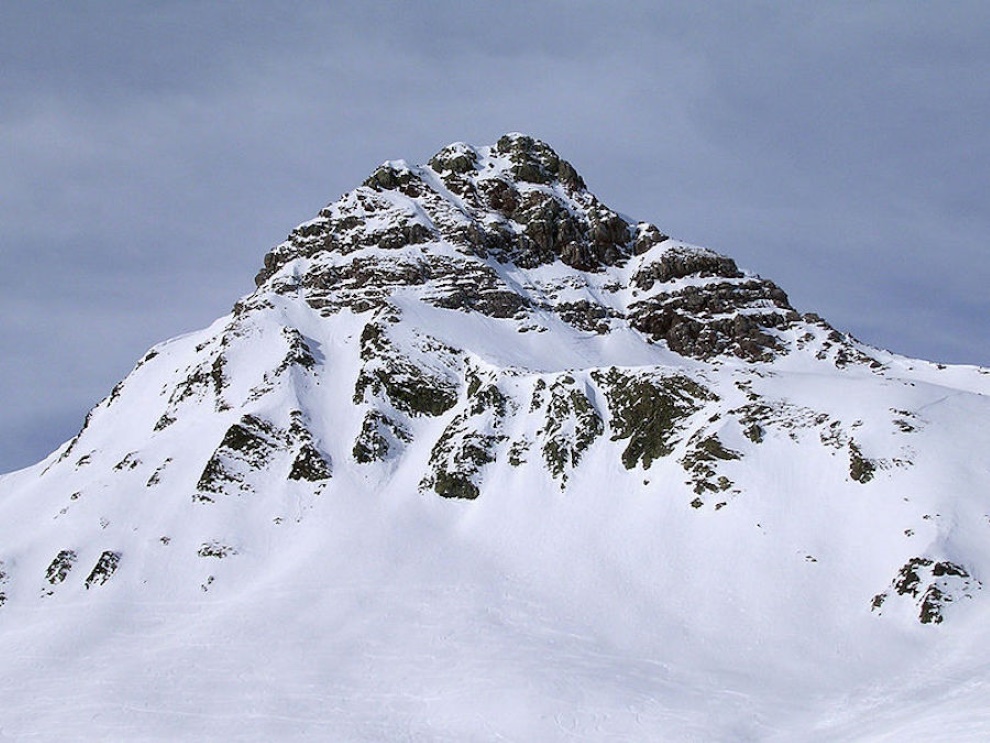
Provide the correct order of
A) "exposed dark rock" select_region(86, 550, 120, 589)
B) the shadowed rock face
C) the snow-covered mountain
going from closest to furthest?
1. the snow-covered mountain
2. "exposed dark rock" select_region(86, 550, 120, 589)
3. the shadowed rock face

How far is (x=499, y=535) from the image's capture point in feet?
198

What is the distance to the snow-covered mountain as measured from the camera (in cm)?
4066

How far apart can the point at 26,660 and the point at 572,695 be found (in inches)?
1194

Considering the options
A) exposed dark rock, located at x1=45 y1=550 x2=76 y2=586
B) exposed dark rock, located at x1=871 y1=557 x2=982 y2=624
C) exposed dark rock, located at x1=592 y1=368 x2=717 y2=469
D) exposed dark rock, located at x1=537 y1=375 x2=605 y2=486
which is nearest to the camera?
exposed dark rock, located at x1=871 y1=557 x2=982 y2=624

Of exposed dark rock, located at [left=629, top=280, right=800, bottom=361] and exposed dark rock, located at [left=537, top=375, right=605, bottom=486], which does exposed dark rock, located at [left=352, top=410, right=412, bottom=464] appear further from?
exposed dark rock, located at [left=629, top=280, right=800, bottom=361]

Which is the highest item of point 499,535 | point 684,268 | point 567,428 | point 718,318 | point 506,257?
point 684,268

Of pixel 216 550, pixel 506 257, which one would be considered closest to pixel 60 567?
pixel 216 550

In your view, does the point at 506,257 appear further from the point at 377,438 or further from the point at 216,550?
the point at 216,550

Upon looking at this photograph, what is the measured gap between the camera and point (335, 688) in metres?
42.8

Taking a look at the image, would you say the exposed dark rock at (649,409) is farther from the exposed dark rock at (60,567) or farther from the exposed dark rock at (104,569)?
the exposed dark rock at (60,567)

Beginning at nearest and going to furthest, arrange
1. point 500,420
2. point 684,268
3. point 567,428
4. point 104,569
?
point 104,569 < point 567,428 < point 500,420 < point 684,268

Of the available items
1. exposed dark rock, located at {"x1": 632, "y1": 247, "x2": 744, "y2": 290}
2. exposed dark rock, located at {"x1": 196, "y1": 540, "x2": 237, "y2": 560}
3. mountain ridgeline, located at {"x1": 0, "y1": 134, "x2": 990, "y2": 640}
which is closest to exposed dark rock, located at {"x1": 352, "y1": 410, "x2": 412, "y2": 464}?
mountain ridgeline, located at {"x1": 0, "y1": 134, "x2": 990, "y2": 640}

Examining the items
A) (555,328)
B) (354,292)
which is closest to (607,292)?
(555,328)

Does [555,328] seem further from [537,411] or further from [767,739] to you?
[767,739]
